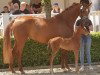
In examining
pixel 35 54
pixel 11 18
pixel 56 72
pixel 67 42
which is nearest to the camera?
pixel 67 42

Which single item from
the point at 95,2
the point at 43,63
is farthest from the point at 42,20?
the point at 95,2

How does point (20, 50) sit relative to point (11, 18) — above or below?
below

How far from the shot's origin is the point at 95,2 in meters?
16.4

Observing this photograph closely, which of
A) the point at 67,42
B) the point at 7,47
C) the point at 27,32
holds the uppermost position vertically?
the point at 27,32

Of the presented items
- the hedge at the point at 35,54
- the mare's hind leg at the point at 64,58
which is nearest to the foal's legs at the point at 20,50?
the hedge at the point at 35,54

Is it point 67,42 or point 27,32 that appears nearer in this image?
point 67,42

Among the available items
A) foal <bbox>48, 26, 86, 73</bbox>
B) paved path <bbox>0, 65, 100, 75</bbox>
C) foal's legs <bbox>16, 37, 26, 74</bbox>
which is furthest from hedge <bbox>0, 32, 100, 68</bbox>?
foal <bbox>48, 26, 86, 73</bbox>

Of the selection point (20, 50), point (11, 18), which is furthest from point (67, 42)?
point (11, 18)

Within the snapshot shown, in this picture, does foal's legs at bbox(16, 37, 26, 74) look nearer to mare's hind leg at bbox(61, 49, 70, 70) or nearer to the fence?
mare's hind leg at bbox(61, 49, 70, 70)

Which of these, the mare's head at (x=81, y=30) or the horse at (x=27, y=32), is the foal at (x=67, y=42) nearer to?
the mare's head at (x=81, y=30)

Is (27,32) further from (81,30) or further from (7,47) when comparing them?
(81,30)

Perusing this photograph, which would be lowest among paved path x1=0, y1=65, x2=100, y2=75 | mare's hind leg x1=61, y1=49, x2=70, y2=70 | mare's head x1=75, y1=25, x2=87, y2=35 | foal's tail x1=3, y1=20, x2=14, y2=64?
paved path x1=0, y1=65, x2=100, y2=75

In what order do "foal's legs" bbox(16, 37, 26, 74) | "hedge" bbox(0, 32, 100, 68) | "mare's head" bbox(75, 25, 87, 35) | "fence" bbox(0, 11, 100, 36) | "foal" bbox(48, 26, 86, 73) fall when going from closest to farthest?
"foal" bbox(48, 26, 86, 73) < "mare's head" bbox(75, 25, 87, 35) < "foal's legs" bbox(16, 37, 26, 74) < "hedge" bbox(0, 32, 100, 68) < "fence" bbox(0, 11, 100, 36)

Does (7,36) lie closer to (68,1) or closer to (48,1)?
(48,1)
